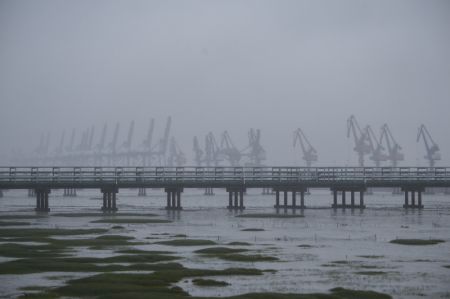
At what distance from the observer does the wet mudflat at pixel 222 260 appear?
2684 centimetres

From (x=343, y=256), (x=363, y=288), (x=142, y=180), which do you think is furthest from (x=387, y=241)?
(x=142, y=180)

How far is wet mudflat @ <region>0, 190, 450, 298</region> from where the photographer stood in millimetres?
26844

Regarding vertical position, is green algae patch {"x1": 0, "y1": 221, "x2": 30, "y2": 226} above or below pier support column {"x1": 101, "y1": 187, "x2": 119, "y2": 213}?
below

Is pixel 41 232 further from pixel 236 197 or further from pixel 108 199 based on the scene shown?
pixel 236 197

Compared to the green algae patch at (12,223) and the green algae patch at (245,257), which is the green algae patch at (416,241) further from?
the green algae patch at (12,223)

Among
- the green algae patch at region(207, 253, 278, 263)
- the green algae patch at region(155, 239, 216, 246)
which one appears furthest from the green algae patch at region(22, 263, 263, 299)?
the green algae patch at region(155, 239, 216, 246)

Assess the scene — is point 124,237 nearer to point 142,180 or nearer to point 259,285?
point 259,285

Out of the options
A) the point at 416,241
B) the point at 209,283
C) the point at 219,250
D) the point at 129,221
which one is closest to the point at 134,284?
the point at 209,283

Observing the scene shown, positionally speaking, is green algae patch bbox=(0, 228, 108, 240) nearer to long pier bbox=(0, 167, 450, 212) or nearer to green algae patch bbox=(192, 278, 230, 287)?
green algae patch bbox=(192, 278, 230, 287)

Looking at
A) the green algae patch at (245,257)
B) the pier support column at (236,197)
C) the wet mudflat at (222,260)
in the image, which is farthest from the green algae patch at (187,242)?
the pier support column at (236,197)

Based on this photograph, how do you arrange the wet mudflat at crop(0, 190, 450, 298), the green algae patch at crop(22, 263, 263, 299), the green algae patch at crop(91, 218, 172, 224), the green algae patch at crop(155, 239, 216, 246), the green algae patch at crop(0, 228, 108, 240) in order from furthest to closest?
the green algae patch at crop(91, 218, 172, 224)
the green algae patch at crop(0, 228, 108, 240)
the green algae patch at crop(155, 239, 216, 246)
the wet mudflat at crop(0, 190, 450, 298)
the green algae patch at crop(22, 263, 263, 299)

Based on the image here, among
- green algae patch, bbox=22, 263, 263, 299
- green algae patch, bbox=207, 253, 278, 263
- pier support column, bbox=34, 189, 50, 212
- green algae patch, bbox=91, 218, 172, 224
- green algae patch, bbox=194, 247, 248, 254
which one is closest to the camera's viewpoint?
green algae patch, bbox=22, 263, 263, 299

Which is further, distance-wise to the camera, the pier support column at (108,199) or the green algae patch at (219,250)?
the pier support column at (108,199)

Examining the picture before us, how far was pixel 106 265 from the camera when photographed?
106ft
